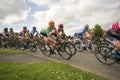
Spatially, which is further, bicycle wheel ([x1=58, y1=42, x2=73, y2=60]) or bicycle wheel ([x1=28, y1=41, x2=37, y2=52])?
bicycle wheel ([x1=28, y1=41, x2=37, y2=52])

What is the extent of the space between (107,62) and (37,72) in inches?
131

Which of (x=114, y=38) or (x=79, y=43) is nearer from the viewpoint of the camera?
(x=114, y=38)

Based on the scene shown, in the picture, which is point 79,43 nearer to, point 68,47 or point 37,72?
point 68,47

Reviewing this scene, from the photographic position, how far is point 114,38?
27.3 ft

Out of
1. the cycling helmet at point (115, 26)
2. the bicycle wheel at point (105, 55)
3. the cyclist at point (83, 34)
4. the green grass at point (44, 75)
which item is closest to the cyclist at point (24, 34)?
the cyclist at point (83, 34)

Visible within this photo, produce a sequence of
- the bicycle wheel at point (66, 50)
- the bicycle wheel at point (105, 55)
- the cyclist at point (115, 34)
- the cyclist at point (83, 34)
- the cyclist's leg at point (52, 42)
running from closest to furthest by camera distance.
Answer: the cyclist at point (115, 34)
the bicycle wheel at point (105, 55)
the bicycle wheel at point (66, 50)
the cyclist's leg at point (52, 42)
the cyclist at point (83, 34)

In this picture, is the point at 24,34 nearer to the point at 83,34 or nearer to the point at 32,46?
the point at 32,46

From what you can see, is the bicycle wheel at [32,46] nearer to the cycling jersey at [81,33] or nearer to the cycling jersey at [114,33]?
the cycling jersey at [81,33]

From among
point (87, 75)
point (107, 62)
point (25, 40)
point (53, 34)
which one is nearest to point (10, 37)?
point (25, 40)

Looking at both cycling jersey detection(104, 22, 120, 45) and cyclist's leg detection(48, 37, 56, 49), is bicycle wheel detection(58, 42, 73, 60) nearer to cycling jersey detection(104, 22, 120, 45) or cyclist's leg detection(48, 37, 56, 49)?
cyclist's leg detection(48, 37, 56, 49)

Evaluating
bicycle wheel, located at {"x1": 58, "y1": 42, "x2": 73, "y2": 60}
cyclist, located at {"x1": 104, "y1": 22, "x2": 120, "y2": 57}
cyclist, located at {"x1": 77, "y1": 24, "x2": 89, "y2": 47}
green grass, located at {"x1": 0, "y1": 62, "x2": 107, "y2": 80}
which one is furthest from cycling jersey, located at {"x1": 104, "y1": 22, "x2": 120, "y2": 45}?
cyclist, located at {"x1": 77, "y1": 24, "x2": 89, "y2": 47}

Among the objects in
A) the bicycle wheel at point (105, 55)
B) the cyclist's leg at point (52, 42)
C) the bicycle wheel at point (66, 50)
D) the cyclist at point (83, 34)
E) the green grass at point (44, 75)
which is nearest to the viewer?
the green grass at point (44, 75)

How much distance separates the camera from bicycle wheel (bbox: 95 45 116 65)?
8.94m

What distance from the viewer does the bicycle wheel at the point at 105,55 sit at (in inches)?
352
